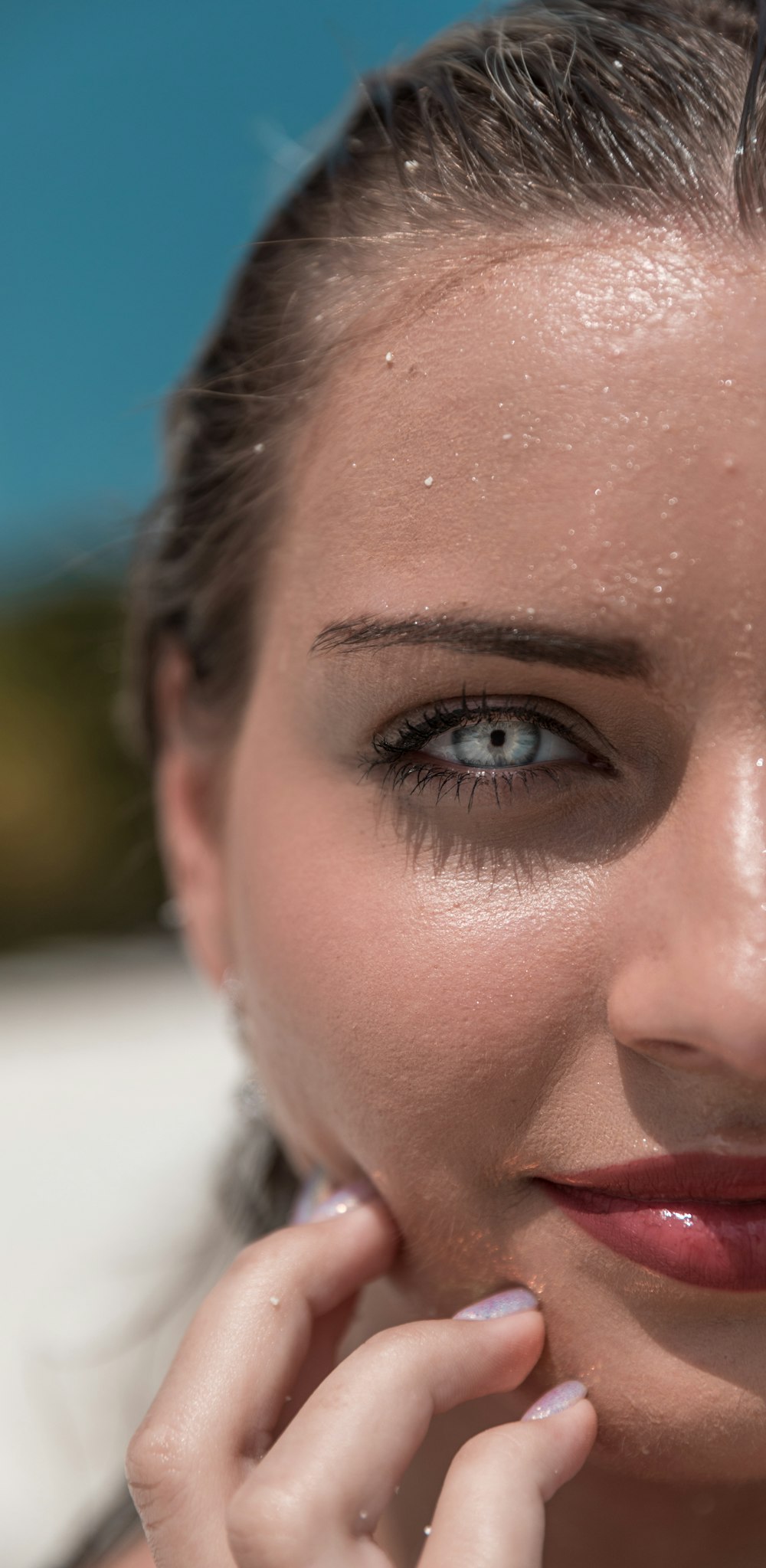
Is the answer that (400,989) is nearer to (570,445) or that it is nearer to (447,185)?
(570,445)

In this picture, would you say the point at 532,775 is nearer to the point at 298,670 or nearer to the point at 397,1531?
the point at 298,670

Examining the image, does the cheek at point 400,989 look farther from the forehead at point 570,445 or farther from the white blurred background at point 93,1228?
the white blurred background at point 93,1228

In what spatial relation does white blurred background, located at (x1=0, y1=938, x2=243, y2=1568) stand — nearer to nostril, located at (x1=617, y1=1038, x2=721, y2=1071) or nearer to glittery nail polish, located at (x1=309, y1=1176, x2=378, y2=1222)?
glittery nail polish, located at (x1=309, y1=1176, x2=378, y2=1222)

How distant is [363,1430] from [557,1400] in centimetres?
20

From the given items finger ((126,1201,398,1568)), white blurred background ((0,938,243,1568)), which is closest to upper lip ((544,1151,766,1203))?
finger ((126,1201,398,1568))

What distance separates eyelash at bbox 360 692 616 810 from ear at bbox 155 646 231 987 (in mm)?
428

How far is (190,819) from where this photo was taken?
6.31 feet

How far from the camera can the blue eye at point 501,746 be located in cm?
132

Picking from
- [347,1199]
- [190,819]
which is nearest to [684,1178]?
[347,1199]

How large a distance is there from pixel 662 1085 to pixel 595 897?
176 millimetres

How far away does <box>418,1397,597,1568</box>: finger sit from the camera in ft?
3.54

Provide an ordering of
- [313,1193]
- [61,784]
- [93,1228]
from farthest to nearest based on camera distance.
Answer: [61,784], [93,1228], [313,1193]

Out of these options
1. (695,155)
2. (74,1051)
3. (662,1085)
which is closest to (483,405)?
(695,155)

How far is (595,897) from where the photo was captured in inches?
47.5
